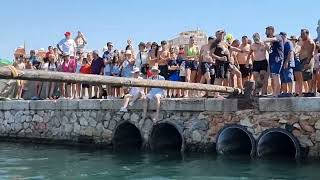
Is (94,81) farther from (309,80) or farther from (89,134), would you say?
(89,134)

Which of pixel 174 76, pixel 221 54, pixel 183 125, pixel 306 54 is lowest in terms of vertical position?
pixel 183 125

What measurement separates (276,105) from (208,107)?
175 centimetres

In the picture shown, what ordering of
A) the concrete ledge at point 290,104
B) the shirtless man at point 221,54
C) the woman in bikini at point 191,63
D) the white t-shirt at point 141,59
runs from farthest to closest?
the white t-shirt at point 141,59 → the woman in bikini at point 191,63 → the shirtless man at point 221,54 → the concrete ledge at point 290,104

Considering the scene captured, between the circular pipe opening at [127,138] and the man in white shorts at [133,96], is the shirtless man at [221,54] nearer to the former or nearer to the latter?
the man in white shorts at [133,96]

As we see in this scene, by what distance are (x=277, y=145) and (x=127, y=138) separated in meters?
4.37

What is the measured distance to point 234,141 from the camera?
12.6 metres

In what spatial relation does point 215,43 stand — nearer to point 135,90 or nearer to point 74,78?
point 135,90

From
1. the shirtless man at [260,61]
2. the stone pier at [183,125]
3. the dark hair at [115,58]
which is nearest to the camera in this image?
the stone pier at [183,125]

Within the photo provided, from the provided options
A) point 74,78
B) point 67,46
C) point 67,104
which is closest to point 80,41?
point 67,46

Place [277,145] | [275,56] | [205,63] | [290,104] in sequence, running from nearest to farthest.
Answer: [290,104], [275,56], [277,145], [205,63]

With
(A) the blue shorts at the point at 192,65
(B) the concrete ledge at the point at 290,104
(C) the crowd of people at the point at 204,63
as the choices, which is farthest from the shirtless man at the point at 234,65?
(B) the concrete ledge at the point at 290,104

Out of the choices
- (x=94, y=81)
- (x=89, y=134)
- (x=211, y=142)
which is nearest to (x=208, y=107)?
(x=211, y=142)

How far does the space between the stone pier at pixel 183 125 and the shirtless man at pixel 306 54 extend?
116cm

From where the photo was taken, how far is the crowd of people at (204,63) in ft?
38.3
